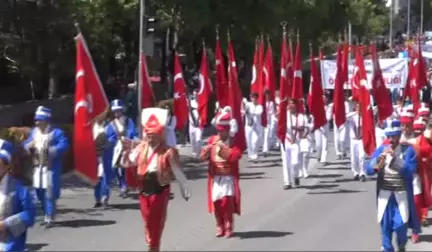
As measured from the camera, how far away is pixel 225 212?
1248 centimetres

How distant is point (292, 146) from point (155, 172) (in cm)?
791

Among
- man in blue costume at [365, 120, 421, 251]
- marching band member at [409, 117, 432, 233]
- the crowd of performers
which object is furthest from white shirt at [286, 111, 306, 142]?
man in blue costume at [365, 120, 421, 251]

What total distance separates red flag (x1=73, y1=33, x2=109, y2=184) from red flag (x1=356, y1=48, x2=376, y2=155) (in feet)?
17.0

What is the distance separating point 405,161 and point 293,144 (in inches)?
270

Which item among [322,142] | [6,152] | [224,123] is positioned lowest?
[322,142]

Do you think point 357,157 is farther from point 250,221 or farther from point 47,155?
point 47,155

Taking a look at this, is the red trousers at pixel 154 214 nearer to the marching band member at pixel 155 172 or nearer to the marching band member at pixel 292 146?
the marching band member at pixel 155 172

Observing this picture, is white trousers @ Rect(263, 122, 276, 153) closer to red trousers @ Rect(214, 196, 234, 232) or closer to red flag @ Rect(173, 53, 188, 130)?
red flag @ Rect(173, 53, 188, 130)

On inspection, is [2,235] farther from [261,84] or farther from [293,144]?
[261,84]

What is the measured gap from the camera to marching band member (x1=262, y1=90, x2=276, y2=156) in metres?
23.8

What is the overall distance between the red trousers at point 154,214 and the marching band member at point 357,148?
912 centimetres

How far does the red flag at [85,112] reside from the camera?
11125 mm

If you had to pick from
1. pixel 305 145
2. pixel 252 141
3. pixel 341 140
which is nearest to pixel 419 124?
pixel 305 145

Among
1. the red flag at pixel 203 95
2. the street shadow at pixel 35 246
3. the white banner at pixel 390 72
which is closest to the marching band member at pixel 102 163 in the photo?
the street shadow at pixel 35 246
